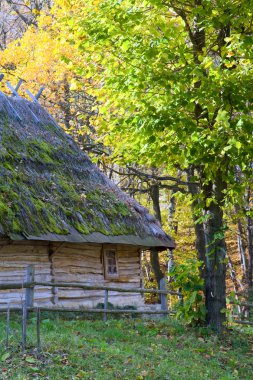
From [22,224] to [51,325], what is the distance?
266 cm

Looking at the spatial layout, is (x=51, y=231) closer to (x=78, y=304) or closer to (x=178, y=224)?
(x=78, y=304)

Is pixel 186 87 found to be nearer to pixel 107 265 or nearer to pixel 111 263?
pixel 107 265

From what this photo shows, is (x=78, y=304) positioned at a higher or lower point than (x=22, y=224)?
lower

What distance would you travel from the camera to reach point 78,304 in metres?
16.1

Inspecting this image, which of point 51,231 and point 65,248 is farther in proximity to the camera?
point 65,248

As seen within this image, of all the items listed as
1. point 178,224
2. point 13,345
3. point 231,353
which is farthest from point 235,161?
point 178,224

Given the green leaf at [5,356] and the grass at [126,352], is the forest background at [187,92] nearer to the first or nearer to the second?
the grass at [126,352]

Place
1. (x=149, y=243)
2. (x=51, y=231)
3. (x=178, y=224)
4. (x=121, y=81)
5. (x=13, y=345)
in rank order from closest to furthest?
(x=13, y=345) < (x=121, y=81) < (x=51, y=231) < (x=149, y=243) < (x=178, y=224)

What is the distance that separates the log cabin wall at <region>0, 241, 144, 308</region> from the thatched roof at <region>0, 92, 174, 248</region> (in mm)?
1000

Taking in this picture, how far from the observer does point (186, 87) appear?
11719 millimetres

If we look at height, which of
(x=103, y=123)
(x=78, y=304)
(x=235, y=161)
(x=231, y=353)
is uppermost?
Result: (x=103, y=123)

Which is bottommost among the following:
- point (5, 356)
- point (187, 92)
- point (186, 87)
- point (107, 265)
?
point (5, 356)

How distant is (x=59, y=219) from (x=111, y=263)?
359 centimetres

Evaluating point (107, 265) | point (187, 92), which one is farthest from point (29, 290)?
point (187, 92)
